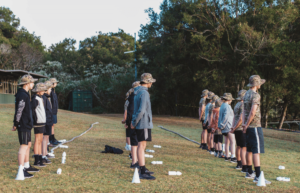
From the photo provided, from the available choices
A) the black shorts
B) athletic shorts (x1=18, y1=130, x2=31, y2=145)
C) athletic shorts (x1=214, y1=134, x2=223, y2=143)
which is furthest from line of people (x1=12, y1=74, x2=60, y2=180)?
athletic shorts (x1=214, y1=134, x2=223, y2=143)

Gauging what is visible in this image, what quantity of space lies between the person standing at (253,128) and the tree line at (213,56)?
17652mm

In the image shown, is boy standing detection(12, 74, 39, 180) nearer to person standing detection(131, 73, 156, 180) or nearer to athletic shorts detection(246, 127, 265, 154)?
person standing detection(131, 73, 156, 180)

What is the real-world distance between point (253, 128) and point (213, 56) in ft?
63.6

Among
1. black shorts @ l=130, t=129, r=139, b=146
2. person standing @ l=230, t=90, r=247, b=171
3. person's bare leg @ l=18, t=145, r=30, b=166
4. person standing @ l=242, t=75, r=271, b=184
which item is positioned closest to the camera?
person's bare leg @ l=18, t=145, r=30, b=166

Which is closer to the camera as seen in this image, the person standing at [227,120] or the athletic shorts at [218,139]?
the person standing at [227,120]

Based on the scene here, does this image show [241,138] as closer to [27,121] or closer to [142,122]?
[142,122]

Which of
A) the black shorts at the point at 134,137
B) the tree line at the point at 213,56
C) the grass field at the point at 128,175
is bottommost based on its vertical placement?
the grass field at the point at 128,175

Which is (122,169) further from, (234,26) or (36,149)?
(234,26)

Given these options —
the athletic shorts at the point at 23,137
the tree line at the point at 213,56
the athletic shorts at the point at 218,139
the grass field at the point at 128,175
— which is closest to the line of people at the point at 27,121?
the athletic shorts at the point at 23,137

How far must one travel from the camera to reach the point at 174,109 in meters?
Result: 35.0

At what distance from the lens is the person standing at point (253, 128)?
5.93 meters

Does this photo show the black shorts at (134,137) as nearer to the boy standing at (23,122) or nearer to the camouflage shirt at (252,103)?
the boy standing at (23,122)

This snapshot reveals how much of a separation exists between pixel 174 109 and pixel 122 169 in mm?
28659

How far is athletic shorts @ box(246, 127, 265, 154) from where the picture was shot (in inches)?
233
